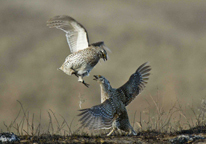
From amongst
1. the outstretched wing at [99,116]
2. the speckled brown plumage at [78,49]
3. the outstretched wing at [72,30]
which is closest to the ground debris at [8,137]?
the outstretched wing at [99,116]

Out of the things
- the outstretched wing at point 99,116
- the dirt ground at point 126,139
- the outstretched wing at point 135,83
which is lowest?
the dirt ground at point 126,139

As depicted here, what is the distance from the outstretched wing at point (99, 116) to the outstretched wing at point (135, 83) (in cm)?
66

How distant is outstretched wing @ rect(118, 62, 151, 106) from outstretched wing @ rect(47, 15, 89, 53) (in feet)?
4.20

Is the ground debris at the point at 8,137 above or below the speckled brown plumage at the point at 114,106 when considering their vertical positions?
below

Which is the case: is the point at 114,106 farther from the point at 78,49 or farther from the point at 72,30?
the point at 72,30

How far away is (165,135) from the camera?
4.93m

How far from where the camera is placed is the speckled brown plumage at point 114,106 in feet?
15.0

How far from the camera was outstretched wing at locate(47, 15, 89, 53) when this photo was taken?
5797 millimetres

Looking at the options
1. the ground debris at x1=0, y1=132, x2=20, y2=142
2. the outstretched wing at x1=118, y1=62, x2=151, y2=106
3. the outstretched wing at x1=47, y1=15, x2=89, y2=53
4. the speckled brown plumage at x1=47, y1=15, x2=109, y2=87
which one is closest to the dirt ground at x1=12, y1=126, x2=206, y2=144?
the ground debris at x1=0, y1=132, x2=20, y2=142

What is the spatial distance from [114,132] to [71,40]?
2.29 meters

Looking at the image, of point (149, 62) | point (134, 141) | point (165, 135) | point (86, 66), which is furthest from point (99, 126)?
point (149, 62)

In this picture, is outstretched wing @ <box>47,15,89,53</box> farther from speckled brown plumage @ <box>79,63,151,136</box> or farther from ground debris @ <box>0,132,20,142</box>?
ground debris @ <box>0,132,20,142</box>

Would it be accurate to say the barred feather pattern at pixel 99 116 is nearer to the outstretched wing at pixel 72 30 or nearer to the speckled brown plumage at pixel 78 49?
the speckled brown plumage at pixel 78 49

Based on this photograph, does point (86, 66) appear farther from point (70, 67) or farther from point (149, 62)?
point (149, 62)
